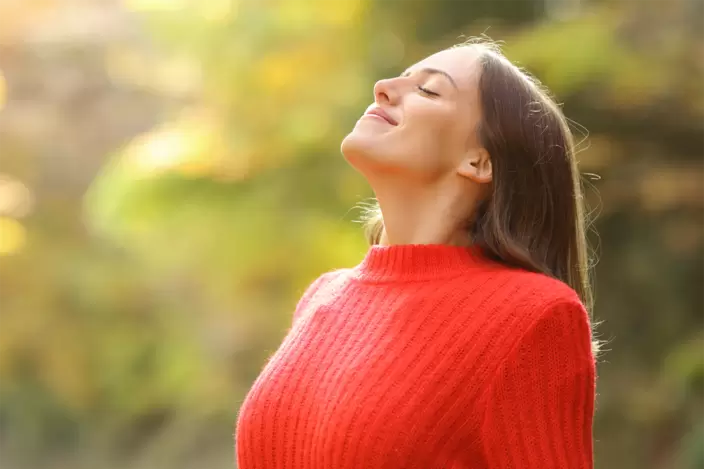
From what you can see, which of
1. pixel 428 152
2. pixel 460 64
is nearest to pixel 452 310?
pixel 428 152

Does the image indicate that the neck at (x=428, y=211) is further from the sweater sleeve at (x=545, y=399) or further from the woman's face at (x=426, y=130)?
the sweater sleeve at (x=545, y=399)

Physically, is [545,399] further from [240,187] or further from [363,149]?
[240,187]

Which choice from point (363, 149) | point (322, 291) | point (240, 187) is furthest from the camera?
point (240, 187)

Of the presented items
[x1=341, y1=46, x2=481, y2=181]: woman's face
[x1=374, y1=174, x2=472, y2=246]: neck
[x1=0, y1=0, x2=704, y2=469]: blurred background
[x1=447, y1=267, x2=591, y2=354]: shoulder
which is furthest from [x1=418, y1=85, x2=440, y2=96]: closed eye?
[x1=0, y1=0, x2=704, y2=469]: blurred background

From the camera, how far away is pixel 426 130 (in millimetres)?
1008

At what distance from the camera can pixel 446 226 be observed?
1033mm

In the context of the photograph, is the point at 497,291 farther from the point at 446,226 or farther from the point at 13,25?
the point at 13,25

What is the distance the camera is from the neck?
1030 millimetres

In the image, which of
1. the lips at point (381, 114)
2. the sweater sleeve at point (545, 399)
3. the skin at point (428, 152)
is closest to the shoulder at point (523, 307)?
the sweater sleeve at point (545, 399)

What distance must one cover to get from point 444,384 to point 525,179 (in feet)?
0.86

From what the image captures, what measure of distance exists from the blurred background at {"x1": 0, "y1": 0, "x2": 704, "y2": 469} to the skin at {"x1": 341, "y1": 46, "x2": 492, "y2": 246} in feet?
3.75

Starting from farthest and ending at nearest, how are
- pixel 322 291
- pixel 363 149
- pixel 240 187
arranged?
pixel 240 187
pixel 322 291
pixel 363 149

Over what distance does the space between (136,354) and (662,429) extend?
219 centimetres

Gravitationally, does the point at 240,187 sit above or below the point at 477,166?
below
